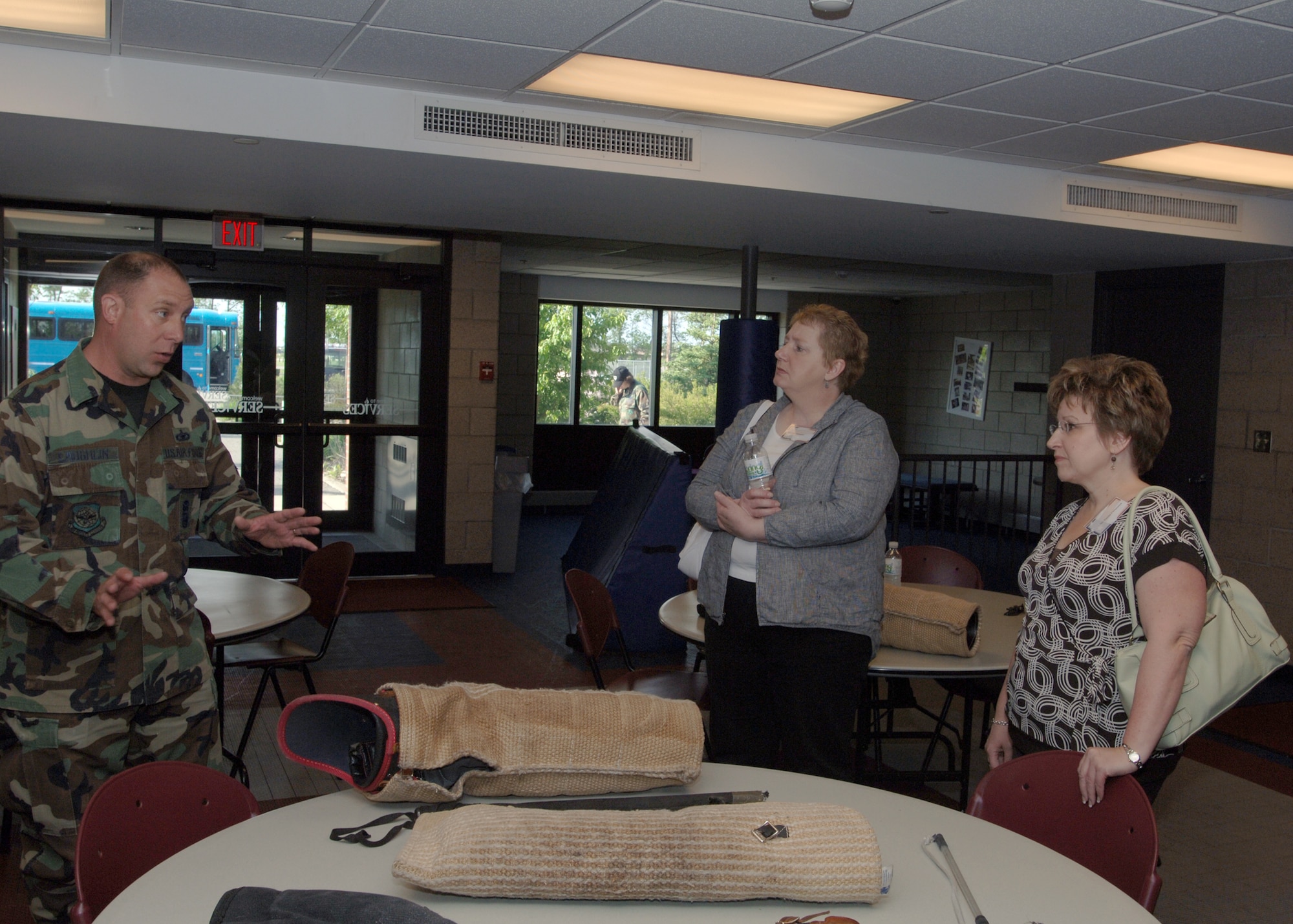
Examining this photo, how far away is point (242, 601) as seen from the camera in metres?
3.58

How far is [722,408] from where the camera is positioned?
6.01m

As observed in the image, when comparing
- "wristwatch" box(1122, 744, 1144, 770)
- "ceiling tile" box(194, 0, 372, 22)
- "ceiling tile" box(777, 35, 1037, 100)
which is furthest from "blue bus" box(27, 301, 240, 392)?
"wristwatch" box(1122, 744, 1144, 770)

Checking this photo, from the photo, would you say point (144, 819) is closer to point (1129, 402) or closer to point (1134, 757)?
point (1134, 757)

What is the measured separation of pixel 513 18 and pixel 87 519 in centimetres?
182

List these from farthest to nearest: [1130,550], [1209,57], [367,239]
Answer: [367,239] < [1209,57] < [1130,550]

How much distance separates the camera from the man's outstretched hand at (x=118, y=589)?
2.01 meters

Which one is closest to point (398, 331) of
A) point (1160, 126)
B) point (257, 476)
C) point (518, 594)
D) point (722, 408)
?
point (257, 476)

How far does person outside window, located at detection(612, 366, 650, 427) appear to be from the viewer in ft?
39.8

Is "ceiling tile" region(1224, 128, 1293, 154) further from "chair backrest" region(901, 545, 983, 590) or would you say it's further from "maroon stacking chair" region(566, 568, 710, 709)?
"maroon stacking chair" region(566, 568, 710, 709)

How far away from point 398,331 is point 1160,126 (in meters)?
4.85

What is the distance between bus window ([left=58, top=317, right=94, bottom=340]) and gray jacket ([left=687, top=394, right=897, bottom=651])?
5.28 metres

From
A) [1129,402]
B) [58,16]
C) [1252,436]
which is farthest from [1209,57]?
[1252,436]

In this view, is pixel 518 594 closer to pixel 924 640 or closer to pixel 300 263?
pixel 300 263

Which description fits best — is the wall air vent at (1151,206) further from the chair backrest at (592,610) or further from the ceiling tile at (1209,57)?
the chair backrest at (592,610)
